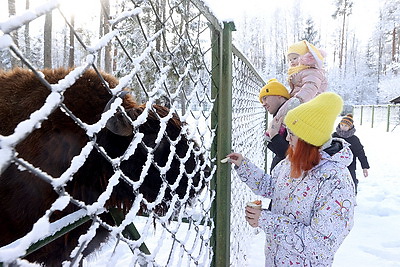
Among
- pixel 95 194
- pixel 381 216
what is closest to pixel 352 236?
pixel 381 216

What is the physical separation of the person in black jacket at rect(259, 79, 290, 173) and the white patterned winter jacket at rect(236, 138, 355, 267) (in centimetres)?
118

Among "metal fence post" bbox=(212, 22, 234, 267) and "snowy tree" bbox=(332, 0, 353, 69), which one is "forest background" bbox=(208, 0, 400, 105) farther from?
"metal fence post" bbox=(212, 22, 234, 267)

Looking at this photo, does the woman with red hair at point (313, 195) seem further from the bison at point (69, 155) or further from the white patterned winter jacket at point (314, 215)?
the bison at point (69, 155)

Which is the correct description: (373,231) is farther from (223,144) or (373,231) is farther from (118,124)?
(118,124)

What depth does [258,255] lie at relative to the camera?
414 centimetres

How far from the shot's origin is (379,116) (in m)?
27.5

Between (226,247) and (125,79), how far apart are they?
1693mm

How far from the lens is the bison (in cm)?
171

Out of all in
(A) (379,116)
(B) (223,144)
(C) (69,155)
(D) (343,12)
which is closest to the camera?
(C) (69,155)

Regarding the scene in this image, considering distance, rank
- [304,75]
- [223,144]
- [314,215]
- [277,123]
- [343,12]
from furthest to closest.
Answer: [343,12], [304,75], [277,123], [223,144], [314,215]

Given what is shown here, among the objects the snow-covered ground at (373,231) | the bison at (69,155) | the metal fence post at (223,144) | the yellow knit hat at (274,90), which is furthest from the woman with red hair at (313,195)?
the snow-covered ground at (373,231)

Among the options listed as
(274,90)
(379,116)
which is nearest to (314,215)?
(274,90)

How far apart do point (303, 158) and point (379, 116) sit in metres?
29.5

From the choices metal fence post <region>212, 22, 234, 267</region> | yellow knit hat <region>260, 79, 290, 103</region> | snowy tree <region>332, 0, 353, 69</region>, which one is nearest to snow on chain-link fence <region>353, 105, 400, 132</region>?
yellow knit hat <region>260, 79, 290, 103</region>
